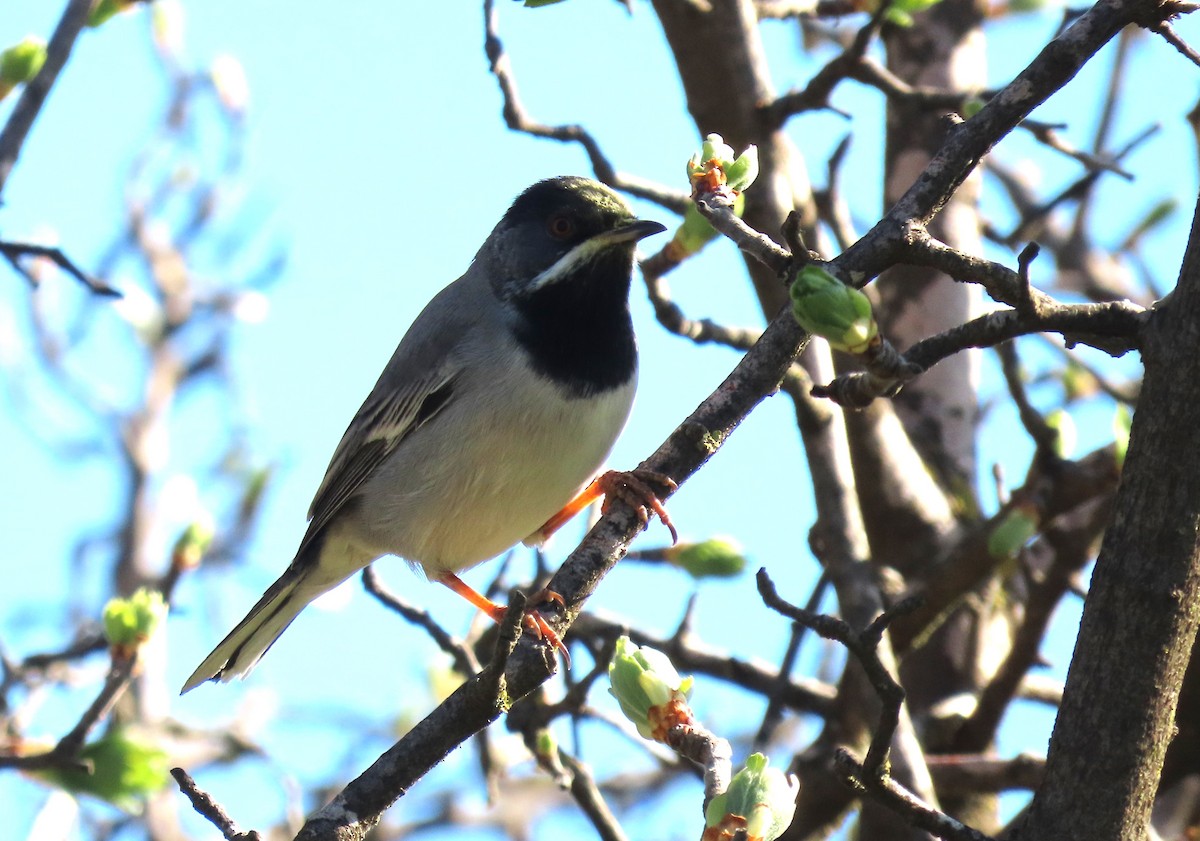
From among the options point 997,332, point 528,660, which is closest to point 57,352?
point 528,660

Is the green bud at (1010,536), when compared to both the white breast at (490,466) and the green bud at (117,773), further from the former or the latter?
the green bud at (117,773)

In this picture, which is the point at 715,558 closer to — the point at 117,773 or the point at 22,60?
the point at 117,773

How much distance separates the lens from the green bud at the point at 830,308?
96.9 inches

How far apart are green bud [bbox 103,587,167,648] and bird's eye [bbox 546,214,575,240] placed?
2238 mm

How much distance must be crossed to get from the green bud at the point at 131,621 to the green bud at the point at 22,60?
175cm

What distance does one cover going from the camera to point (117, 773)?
4.05 m

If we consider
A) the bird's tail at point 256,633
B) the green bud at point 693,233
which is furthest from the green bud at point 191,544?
the green bud at point 693,233

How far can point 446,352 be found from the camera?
5.36 metres

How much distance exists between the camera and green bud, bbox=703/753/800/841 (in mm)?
2375

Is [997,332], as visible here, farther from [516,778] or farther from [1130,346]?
[516,778]

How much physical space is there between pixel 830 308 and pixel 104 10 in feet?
10.3

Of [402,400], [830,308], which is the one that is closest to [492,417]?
[402,400]

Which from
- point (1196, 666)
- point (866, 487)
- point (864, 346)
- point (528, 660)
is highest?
point (866, 487)

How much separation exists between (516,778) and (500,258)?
4.00 m
